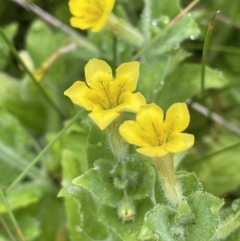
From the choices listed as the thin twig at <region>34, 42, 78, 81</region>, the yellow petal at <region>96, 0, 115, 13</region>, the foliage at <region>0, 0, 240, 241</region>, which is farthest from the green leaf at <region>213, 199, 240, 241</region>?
the thin twig at <region>34, 42, 78, 81</region>

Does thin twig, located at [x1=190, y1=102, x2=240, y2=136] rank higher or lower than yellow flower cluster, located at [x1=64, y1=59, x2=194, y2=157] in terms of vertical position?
lower

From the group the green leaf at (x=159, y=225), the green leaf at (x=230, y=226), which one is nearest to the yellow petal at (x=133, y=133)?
the green leaf at (x=159, y=225)

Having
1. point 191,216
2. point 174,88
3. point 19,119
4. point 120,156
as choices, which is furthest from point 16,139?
point 191,216

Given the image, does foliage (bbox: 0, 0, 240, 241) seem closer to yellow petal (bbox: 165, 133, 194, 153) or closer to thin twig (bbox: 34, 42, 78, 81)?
thin twig (bbox: 34, 42, 78, 81)

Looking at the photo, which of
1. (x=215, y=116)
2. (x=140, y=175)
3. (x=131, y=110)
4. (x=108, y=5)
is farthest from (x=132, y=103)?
(x=215, y=116)

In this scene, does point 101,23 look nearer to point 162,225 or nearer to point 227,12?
point 162,225

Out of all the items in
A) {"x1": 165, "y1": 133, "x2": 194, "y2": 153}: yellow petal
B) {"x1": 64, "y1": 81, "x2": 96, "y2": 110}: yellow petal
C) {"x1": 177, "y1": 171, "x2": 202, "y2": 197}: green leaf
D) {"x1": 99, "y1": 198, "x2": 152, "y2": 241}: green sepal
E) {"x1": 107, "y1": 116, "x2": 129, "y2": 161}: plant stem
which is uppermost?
{"x1": 64, "y1": 81, "x2": 96, "y2": 110}: yellow petal
